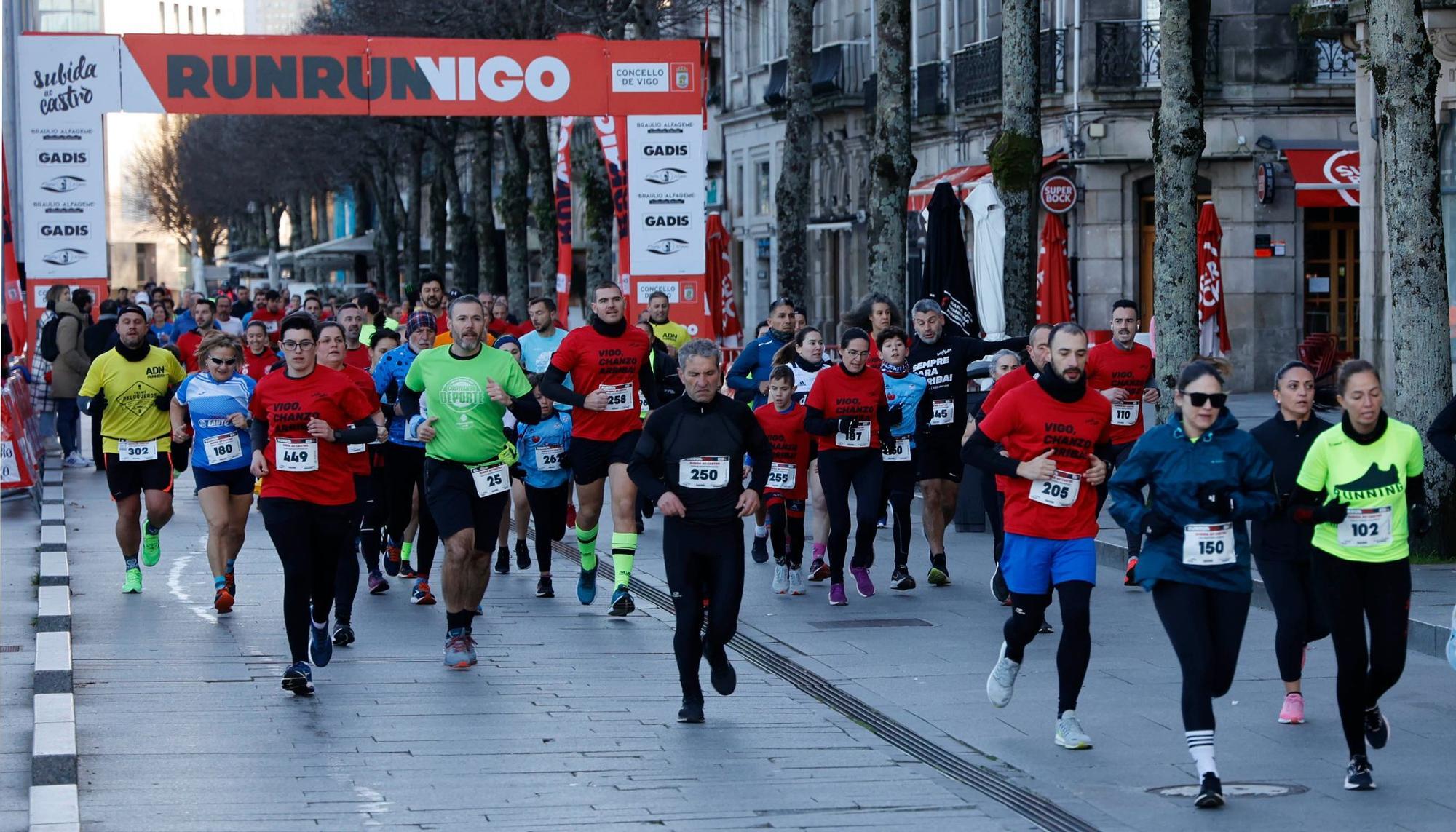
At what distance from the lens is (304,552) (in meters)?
9.91

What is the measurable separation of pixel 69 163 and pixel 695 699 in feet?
53.9

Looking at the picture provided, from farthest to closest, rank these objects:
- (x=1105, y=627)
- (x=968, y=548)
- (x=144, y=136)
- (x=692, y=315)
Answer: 1. (x=144, y=136)
2. (x=692, y=315)
3. (x=968, y=548)
4. (x=1105, y=627)

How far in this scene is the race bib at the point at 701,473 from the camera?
930 centimetres

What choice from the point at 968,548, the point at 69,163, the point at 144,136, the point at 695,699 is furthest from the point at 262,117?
the point at 144,136

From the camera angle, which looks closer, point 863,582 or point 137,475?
point 863,582

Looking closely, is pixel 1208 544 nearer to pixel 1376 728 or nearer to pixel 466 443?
pixel 1376 728

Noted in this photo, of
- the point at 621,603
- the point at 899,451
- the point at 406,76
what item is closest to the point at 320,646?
the point at 621,603

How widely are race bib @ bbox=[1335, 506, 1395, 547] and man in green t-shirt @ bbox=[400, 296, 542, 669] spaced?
437 cm

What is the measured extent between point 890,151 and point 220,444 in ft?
34.5

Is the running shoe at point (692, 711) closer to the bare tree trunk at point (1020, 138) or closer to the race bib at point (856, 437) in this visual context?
the race bib at point (856, 437)

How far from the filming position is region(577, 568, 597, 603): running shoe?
12.8 m

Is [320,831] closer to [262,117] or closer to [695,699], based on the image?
[695,699]

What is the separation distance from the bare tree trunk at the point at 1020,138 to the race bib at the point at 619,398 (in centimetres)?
745

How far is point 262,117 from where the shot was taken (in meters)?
67.1
